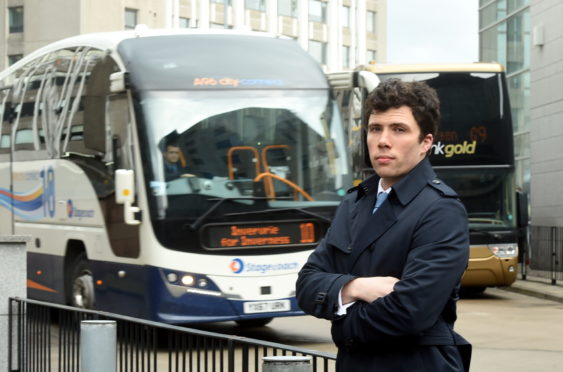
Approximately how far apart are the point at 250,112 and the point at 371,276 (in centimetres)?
955

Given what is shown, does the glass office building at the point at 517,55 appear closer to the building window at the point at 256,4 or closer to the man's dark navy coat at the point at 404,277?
the man's dark navy coat at the point at 404,277

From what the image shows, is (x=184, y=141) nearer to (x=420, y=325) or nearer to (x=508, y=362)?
(x=508, y=362)

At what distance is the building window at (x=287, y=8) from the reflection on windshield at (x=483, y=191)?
208 feet

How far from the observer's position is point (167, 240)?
41.7 feet

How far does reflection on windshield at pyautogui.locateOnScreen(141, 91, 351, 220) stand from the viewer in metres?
12.7

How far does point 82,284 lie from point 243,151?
2529mm

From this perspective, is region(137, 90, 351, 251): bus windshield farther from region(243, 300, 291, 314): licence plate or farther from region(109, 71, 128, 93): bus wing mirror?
region(243, 300, 291, 314): licence plate

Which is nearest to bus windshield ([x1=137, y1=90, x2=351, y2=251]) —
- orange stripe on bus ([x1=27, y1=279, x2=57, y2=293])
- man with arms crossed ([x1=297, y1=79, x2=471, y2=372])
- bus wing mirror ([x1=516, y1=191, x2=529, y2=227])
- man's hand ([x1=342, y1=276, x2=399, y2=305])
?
orange stripe on bus ([x1=27, y1=279, x2=57, y2=293])

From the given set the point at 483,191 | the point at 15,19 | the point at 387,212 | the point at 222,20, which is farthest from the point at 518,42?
the point at 222,20

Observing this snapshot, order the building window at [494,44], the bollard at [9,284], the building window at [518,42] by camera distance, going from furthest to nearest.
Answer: the building window at [494,44]
the building window at [518,42]
the bollard at [9,284]

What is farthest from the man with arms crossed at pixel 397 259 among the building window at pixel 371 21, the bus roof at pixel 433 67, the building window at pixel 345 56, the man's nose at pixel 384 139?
the building window at pixel 371 21

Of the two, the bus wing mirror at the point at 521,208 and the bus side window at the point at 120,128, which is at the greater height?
the bus side window at the point at 120,128

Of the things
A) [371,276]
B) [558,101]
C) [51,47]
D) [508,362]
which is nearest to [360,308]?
[371,276]

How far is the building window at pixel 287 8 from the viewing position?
82.1 m
